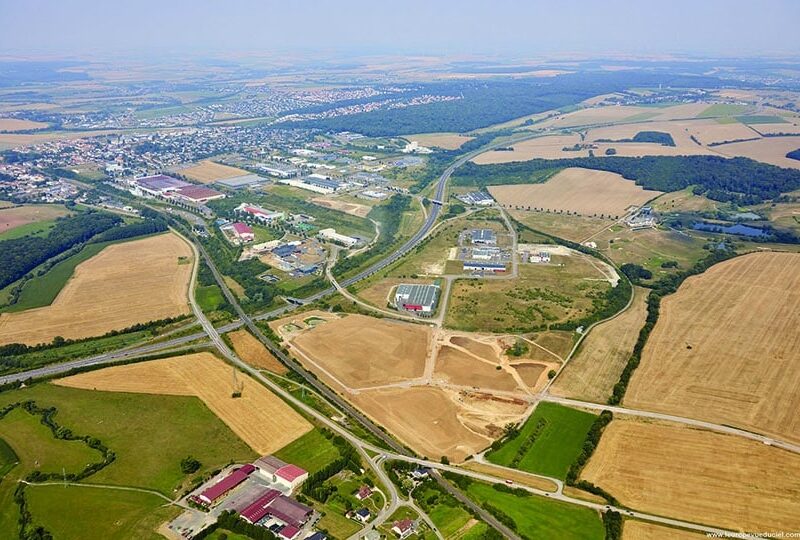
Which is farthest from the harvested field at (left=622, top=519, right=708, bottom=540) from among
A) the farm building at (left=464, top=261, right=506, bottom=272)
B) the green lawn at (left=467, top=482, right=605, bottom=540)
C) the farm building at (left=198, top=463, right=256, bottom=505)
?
the farm building at (left=464, top=261, right=506, bottom=272)

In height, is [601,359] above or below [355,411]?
above

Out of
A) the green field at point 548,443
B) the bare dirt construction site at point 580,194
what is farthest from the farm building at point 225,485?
the bare dirt construction site at point 580,194

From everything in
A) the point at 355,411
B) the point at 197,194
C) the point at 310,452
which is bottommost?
the point at 355,411

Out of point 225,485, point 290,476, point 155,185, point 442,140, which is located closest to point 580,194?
point 442,140

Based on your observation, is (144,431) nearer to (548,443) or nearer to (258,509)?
(258,509)

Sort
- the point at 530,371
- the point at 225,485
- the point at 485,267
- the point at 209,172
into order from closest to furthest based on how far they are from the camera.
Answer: the point at 225,485 → the point at 530,371 → the point at 485,267 → the point at 209,172

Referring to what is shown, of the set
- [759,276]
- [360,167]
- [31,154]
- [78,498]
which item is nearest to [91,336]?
[78,498]

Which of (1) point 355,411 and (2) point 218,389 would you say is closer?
(1) point 355,411

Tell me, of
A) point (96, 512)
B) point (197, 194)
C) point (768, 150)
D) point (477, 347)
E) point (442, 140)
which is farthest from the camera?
point (442, 140)
